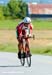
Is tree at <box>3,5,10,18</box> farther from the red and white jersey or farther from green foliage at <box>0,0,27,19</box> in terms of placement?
the red and white jersey

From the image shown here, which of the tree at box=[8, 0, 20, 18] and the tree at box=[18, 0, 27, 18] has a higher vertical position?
the tree at box=[18, 0, 27, 18]

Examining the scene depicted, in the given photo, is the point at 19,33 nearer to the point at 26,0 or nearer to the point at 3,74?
the point at 3,74

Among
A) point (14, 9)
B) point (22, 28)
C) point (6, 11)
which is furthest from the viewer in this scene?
point (14, 9)

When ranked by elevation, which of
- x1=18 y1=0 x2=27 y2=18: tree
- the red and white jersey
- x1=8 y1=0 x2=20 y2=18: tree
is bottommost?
x1=8 y1=0 x2=20 y2=18: tree

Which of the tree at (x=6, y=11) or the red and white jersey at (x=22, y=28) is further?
the tree at (x=6, y=11)

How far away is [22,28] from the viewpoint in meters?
14.5

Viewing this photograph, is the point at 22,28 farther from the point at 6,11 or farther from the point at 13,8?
the point at 13,8

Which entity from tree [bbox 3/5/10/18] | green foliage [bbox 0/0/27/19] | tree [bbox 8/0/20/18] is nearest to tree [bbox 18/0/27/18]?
green foliage [bbox 0/0/27/19]

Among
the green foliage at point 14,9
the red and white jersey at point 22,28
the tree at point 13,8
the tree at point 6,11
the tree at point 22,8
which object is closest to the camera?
the red and white jersey at point 22,28

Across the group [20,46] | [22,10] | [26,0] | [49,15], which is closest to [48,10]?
[49,15]

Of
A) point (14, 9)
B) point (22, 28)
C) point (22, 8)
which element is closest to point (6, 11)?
point (14, 9)

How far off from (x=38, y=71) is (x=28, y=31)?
194 centimetres

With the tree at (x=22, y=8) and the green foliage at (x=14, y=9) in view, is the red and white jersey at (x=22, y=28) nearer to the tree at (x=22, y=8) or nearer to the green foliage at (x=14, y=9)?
the green foliage at (x=14, y=9)

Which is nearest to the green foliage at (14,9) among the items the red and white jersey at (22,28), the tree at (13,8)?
the tree at (13,8)
